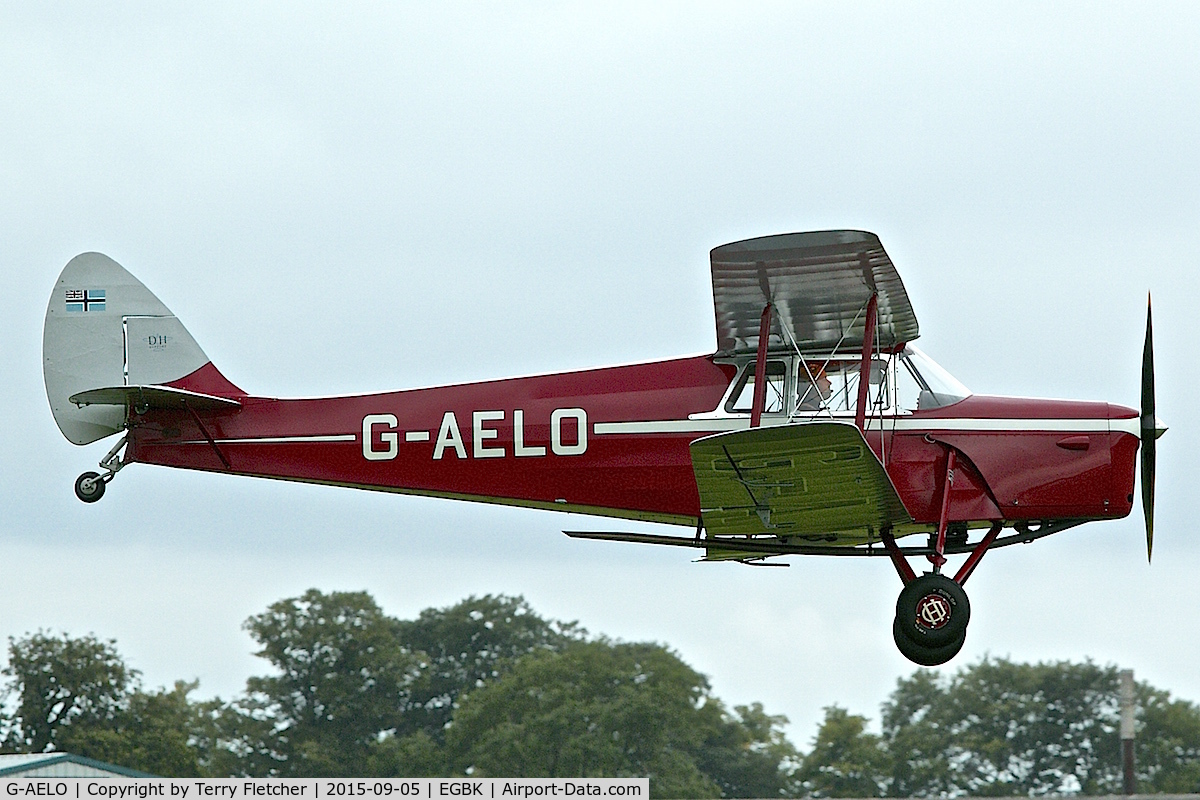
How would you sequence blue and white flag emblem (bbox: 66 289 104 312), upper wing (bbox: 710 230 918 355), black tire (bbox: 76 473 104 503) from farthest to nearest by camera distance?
1. blue and white flag emblem (bbox: 66 289 104 312)
2. black tire (bbox: 76 473 104 503)
3. upper wing (bbox: 710 230 918 355)

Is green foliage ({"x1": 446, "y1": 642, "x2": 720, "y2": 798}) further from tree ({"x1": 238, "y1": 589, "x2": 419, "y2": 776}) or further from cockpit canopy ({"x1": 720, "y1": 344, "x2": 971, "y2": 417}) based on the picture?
cockpit canopy ({"x1": 720, "y1": 344, "x2": 971, "y2": 417})

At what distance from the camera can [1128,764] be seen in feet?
117

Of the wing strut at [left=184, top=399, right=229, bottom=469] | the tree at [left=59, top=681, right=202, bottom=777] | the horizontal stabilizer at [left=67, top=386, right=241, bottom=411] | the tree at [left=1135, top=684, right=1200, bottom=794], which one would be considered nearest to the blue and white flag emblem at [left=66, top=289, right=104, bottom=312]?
the horizontal stabilizer at [left=67, top=386, right=241, bottom=411]

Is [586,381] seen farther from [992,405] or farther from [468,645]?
[468,645]

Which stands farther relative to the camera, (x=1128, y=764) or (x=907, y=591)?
(x=1128, y=764)

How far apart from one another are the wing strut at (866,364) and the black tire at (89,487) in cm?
561

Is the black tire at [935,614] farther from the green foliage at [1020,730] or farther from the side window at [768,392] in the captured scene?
the green foliage at [1020,730]

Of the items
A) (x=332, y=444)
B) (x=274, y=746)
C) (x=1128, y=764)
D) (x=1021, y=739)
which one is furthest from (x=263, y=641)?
(x=332, y=444)

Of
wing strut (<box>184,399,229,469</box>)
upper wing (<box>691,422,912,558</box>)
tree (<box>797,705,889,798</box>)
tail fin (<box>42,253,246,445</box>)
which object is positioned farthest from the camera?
tree (<box>797,705,889,798</box>)

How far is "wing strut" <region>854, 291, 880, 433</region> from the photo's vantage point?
477 inches

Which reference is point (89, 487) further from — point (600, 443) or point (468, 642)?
point (468, 642)

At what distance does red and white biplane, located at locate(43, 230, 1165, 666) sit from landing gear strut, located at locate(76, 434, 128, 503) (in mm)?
16

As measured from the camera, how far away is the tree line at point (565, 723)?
44656 millimetres

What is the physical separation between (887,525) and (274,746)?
36.0m
